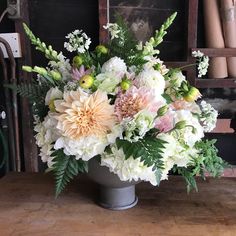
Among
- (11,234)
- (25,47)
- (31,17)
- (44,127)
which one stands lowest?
(11,234)

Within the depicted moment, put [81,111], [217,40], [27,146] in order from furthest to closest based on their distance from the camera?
[27,146] → [217,40] → [81,111]

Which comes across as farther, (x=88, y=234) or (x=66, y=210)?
(x=66, y=210)

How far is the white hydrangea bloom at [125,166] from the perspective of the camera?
90 cm

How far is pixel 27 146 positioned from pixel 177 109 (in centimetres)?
88

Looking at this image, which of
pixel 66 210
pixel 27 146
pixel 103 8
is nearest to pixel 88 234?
pixel 66 210

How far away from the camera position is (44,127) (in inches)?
37.6

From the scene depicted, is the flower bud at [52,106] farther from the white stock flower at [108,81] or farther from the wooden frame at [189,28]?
the wooden frame at [189,28]

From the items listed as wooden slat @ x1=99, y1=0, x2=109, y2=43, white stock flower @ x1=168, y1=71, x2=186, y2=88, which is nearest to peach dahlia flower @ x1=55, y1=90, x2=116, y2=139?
white stock flower @ x1=168, y1=71, x2=186, y2=88

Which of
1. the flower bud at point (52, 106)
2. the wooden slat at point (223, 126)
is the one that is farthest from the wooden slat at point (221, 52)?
the flower bud at point (52, 106)

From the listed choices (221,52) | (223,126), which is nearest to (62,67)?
(221,52)

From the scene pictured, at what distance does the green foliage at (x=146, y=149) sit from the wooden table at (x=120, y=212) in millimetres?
225

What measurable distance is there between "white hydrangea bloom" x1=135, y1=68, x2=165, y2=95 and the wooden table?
37 centimetres

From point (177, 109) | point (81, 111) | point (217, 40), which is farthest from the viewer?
point (217, 40)

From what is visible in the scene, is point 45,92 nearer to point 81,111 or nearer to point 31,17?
point 81,111
